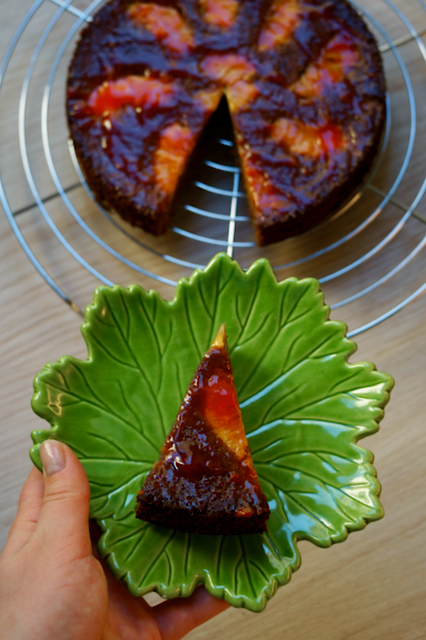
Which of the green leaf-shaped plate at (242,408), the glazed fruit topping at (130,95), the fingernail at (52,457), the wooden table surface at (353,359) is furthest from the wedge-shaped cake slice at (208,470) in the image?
the glazed fruit topping at (130,95)

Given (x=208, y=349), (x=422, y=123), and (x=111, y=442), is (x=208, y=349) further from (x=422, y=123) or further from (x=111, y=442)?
(x=422, y=123)

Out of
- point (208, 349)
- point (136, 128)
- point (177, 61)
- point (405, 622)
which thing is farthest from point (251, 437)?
point (177, 61)

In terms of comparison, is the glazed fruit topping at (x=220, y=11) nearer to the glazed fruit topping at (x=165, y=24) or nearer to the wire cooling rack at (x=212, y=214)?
the glazed fruit topping at (x=165, y=24)

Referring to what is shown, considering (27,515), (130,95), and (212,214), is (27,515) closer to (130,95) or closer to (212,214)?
(212,214)

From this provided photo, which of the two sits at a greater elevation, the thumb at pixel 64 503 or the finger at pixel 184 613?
the thumb at pixel 64 503

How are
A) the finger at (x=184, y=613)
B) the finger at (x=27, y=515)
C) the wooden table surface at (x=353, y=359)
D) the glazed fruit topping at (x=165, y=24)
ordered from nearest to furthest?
the finger at (x=27, y=515) < the finger at (x=184, y=613) < the wooden table surface at (x=353, y=359) < the glazed fruit topping at (x=165, y=24)

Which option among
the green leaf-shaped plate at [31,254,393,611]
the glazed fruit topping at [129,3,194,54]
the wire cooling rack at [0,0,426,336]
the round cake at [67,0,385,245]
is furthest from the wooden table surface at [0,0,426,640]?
the green leaf-shaped plate at [31,254,393,611]
